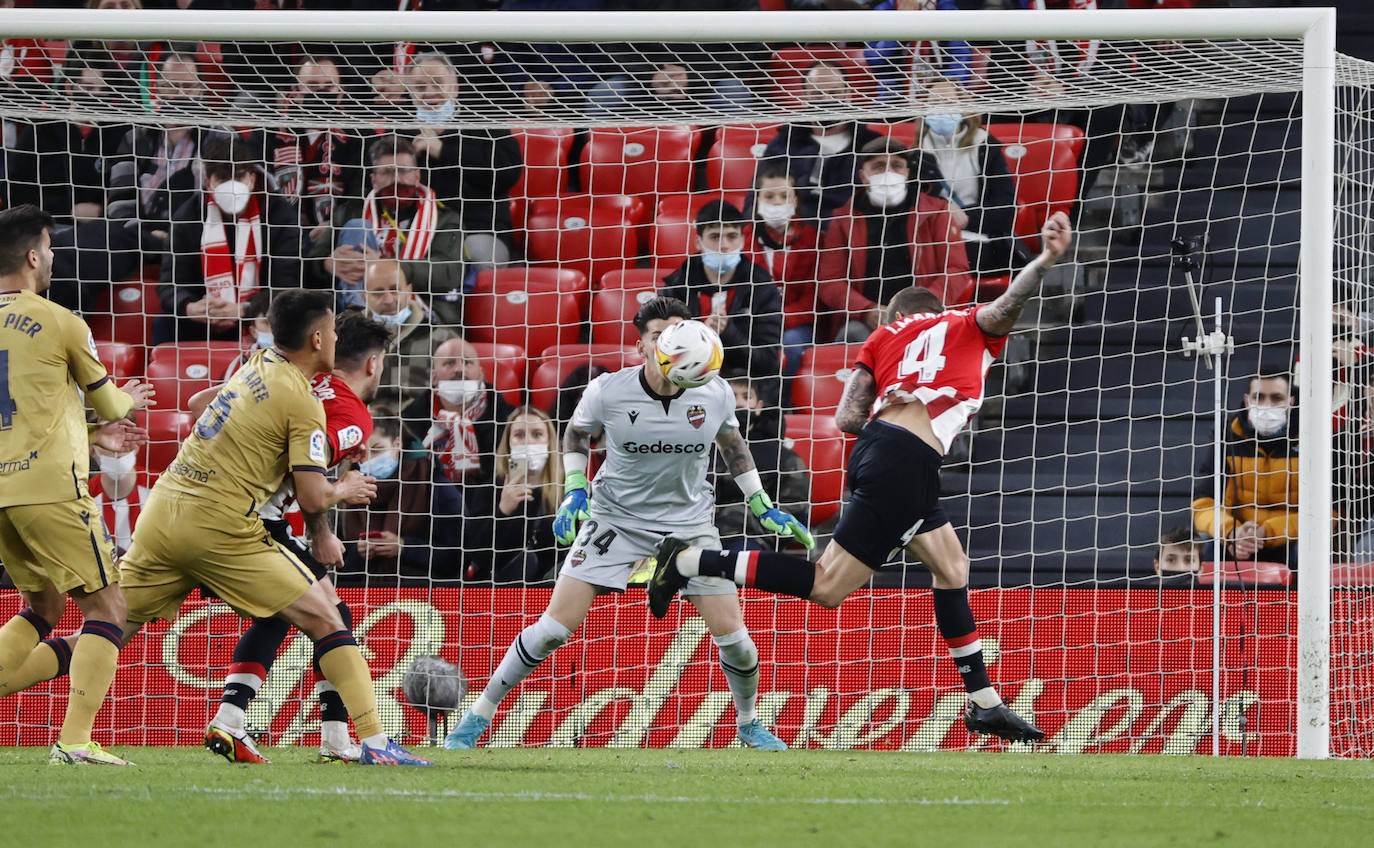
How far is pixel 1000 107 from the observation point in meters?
7.89

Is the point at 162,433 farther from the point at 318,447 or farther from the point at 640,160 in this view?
the point at 318,447

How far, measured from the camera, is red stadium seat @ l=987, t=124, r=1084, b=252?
9250 millimetres

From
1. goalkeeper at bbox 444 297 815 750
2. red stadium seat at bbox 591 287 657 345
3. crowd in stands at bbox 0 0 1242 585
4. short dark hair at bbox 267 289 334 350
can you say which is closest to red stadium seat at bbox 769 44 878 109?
crowd in stands at bbox 0 0 1242 585

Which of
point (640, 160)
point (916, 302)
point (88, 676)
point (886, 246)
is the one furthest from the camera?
point (640, 160)

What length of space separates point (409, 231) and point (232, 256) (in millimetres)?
1064

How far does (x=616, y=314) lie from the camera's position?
30.3ft

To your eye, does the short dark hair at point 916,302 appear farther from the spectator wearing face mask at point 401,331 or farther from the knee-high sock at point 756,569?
the spectator wearing face mask at point 401,331

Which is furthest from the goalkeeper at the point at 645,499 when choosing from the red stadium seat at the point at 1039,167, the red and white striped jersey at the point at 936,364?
the red stadium seat at the point at 1039,167

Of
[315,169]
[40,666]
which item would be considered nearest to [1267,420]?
[315,169]

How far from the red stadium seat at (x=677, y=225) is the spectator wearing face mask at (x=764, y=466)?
Answer: 998 millimetres

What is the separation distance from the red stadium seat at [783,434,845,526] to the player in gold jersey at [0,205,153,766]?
4.14 m

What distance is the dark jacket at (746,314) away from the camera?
8.78 m

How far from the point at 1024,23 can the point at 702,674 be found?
3465mm

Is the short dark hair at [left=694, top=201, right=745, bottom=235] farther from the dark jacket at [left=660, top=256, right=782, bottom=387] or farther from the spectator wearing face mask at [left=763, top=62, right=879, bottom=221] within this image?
the spectator wearing face mask at [left=763, top=62, right=879, bottom=221]
